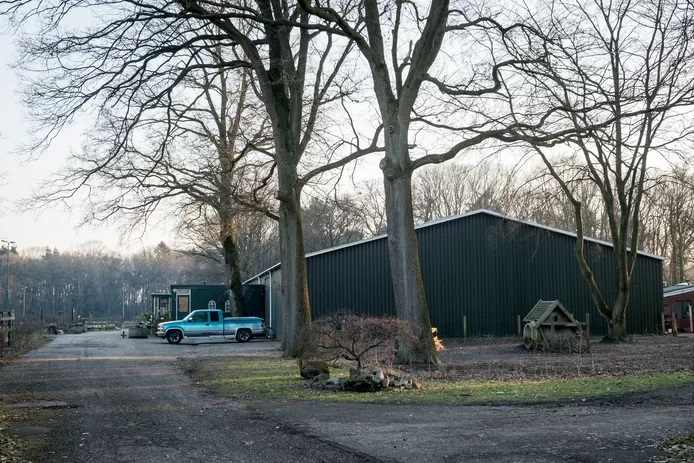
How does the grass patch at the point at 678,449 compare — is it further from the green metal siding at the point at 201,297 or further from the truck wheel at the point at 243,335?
the green metal siding at the point at 201,297

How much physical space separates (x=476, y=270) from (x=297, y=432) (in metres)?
28.5

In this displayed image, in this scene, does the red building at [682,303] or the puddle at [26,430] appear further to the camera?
the red building at [682,303]

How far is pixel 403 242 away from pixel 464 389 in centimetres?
623

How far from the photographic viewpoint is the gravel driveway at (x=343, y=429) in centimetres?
890

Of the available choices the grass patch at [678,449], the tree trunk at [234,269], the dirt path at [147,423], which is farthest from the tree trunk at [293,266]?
the grass patch at [678,449]

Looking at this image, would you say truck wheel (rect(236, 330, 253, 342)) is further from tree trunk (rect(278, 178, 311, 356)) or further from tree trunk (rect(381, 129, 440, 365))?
tree trunk (rect(381, 129, 440, 365))

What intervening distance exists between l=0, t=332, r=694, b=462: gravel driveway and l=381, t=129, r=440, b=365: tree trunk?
271 inches

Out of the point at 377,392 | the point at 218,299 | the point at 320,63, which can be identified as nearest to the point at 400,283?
the point at 377,392

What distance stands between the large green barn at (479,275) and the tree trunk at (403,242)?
1573 cm

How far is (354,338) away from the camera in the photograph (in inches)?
636

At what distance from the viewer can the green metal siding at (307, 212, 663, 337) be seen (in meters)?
37.2

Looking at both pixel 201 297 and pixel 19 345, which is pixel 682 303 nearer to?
pixel 201 297

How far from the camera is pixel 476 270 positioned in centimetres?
3809

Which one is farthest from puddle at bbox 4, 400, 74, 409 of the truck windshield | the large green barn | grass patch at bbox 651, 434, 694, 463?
the truck windshield
